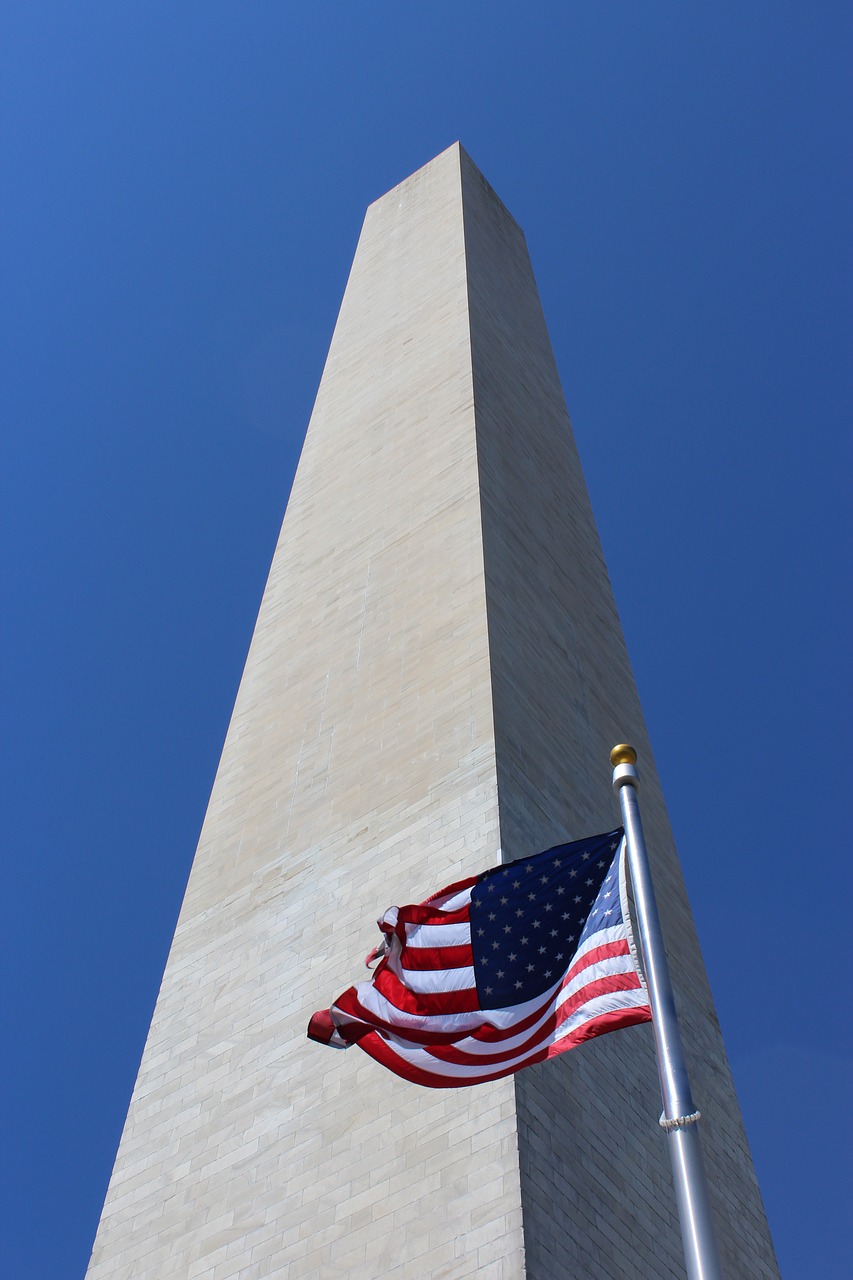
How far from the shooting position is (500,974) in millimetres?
7938

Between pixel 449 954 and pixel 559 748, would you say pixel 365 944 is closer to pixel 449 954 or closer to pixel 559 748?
pixel 559 748

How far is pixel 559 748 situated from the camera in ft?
50.6

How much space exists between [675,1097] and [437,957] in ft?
7.18

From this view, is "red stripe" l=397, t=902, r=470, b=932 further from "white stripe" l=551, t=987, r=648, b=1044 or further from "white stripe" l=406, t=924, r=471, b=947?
"white stripe" l=551, t=987, r=648, b=1044

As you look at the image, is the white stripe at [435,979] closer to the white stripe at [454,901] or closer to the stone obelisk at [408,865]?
the white stripe at [454,901]

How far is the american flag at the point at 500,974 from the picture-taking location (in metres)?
7.59

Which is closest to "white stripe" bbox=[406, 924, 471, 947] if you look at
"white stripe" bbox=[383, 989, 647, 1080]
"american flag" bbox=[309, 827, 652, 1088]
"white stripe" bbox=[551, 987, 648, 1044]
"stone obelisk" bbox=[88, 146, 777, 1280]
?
"american flag" bbox=[309, 827, 652, 1088]

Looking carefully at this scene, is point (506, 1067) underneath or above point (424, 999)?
underneath

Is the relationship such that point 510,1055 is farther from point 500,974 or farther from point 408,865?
point 408,865

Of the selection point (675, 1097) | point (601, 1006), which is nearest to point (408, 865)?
point (601, 1006)

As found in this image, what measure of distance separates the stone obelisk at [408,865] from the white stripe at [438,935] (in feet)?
8.70

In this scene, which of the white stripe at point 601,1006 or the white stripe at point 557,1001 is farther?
the white stripe at point 557,1001

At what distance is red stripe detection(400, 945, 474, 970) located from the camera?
813 cm

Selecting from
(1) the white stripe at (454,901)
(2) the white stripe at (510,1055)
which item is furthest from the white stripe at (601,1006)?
(1) the white stripe at (454,901)
